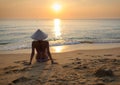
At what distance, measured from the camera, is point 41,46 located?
8125 mm

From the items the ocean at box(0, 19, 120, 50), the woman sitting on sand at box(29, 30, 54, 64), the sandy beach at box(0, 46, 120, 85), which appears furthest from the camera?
the ocean at box(0, 19, 120, 50)

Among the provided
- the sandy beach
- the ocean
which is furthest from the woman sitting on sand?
the ocean

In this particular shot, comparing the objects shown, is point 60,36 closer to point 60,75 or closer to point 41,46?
point 41,46

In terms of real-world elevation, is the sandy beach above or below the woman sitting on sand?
below

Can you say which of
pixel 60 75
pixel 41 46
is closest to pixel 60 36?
pixel 41 46

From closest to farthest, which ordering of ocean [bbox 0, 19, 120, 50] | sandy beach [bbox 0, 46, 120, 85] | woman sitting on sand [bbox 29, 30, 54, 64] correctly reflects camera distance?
sandy beach [bbox 0, 46, 120, 85], woman sitting on sand [bbox 29, 30, 54, 64], ocean [bbox 0, 19, 120, 50]

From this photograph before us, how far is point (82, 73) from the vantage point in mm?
6527

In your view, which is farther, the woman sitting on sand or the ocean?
the ocean

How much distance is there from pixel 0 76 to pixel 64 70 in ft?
6.47

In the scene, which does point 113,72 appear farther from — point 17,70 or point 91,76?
point 17,70

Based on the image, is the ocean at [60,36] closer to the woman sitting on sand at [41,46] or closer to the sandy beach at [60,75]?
the woman sitting on sand at [41,46]

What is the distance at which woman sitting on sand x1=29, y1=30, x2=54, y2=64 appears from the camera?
7.87m

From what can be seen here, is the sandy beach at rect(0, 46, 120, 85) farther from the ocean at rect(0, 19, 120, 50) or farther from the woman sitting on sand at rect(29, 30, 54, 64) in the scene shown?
the ocean at rect(0, 19, 120, 50)

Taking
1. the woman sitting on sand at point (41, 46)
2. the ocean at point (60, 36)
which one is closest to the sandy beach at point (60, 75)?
the woman sitting on sand at point (41, 46)
